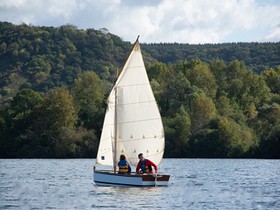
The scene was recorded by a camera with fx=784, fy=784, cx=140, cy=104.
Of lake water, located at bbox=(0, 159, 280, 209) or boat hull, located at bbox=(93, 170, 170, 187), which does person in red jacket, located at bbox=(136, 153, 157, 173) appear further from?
lake water, located at bbox=(0, 159, 280, 209)

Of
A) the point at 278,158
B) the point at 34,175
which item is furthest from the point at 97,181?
the point at 278,158

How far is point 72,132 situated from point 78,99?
51.0 ft

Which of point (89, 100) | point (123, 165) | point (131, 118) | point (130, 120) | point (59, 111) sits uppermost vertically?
point (89, 100)

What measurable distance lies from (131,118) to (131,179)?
15.9 ft

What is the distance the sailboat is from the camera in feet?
180

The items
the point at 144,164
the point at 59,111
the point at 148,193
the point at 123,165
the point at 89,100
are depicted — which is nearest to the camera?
the point at 148,193

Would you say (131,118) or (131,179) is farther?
(131,118)

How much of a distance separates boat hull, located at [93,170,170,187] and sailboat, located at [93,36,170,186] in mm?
731

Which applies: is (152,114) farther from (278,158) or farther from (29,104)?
(29,104)

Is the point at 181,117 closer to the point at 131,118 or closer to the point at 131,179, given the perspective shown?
the point at 131,118

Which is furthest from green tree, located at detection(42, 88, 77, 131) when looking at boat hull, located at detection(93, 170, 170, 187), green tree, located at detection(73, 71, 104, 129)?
boat hull, located at detection(93, 170, 170, 187)

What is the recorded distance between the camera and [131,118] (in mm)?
55156

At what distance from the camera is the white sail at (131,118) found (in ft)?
180

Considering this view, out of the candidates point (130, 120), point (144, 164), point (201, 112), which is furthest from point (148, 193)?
point (201, 112)
